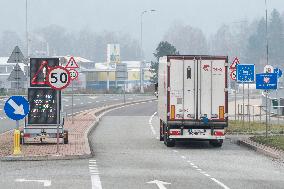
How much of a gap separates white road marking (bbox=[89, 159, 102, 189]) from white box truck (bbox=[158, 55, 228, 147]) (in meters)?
6.23

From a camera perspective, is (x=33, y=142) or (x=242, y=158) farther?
(x=33, y=142)

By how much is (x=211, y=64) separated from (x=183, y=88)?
3.89ft

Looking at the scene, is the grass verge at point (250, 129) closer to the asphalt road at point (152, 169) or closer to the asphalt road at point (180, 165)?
the asphalt road at point (180, 165)

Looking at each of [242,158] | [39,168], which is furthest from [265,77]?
[39,168]

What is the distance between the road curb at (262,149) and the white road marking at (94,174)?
5345 millimetres

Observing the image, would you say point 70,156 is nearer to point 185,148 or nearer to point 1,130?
point 185,148

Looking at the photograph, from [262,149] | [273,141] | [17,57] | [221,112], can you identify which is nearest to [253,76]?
[273,141]

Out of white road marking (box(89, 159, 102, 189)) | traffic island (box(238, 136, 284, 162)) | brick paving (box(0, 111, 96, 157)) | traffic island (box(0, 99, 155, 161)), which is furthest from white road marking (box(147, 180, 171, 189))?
traffic island (box(238, 136, 284, 162))

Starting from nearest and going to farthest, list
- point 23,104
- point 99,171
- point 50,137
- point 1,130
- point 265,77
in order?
1. point 99,171
2. point 23,104
3. point 50,137
4. point 265,77
5. point 1,130

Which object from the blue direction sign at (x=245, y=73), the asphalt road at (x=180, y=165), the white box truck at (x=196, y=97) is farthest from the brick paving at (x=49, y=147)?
the blue direction sign at (x=245, y=73)

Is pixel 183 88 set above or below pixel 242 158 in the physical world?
above

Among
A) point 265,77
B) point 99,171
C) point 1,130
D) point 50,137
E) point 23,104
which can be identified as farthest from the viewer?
point 1,130

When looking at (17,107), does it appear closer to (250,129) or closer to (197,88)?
(197,88)

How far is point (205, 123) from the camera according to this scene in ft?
101
